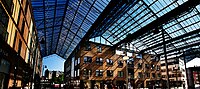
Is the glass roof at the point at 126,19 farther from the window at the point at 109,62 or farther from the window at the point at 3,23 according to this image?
the window at the point at 3,23

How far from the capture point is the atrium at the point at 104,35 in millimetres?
14802

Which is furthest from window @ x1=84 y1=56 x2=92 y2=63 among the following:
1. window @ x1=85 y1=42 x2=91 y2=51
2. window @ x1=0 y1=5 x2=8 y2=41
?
window @ x1=0 y1=5 x2=8 y2=41

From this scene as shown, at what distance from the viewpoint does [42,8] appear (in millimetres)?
23203

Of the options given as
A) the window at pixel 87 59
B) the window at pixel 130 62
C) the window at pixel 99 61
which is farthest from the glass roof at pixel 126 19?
the window at pixel 130 62

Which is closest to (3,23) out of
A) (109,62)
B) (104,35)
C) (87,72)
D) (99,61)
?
(87,72)

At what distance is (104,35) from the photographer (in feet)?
124

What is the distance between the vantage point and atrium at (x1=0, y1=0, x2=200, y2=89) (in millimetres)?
14802

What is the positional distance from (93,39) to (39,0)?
1904 centimetres

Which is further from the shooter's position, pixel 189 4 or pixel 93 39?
pixel 93 39

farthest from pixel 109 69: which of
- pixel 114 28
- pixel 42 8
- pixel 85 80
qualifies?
pixel 42 8

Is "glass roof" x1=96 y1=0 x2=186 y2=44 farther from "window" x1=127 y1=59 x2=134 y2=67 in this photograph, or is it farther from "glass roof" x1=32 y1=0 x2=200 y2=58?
"window" x1=127 y1=59 x2=134 y2=67

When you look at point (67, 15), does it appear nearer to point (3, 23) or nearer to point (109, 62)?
point (109, 62)

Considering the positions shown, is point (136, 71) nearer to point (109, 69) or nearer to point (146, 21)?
point (109, 69)

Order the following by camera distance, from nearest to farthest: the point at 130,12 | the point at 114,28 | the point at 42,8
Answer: the point at 42,8
the point at 130,12
the point at 114,28
